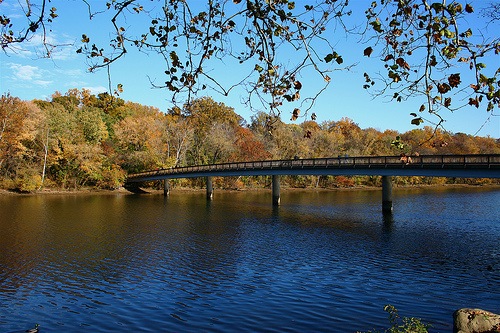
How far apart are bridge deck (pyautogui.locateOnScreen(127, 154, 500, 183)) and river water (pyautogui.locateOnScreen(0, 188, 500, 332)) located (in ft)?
15.8

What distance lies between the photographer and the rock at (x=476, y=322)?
36.8 ft

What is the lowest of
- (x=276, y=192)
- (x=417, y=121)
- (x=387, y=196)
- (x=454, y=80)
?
(x=387, y=196)

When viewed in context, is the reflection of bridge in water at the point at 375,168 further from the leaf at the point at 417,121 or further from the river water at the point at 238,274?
the leaf at the point at 417,121

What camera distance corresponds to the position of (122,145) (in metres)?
86.4

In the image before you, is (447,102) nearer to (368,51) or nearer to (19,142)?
(368,51)

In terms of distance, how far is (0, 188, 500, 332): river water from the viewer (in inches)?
557

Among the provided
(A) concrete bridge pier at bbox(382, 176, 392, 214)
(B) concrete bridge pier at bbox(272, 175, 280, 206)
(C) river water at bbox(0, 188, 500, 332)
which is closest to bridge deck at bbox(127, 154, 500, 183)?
(B) concrete bridge pier at bbox(272, 175, 280, 206)

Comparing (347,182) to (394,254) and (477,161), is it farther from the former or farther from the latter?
(394,254)

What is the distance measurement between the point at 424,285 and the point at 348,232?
15206 millimetres

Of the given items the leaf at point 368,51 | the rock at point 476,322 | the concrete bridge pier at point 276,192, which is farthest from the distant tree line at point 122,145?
the leaf at point 368,51

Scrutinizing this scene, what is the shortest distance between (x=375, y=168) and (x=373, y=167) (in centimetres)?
31

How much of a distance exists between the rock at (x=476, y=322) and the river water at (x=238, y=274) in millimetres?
1174

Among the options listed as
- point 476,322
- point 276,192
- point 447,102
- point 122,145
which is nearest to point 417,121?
point 447,102

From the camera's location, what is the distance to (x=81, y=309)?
14969mm
